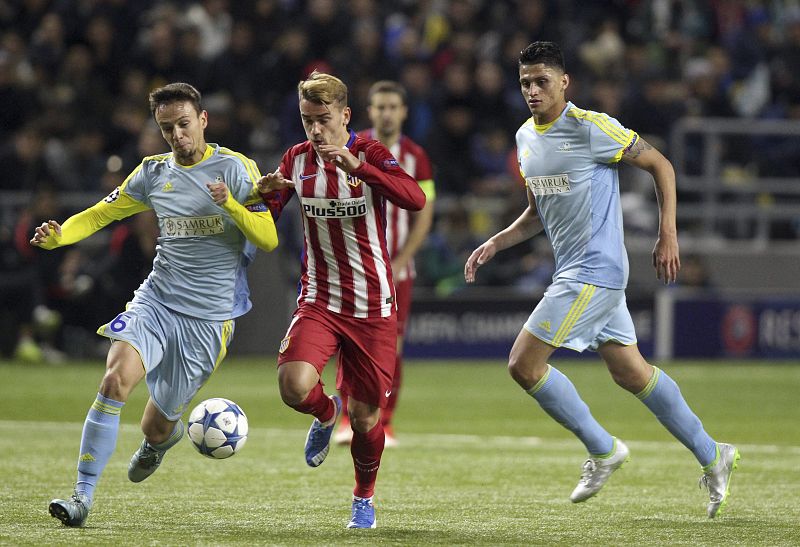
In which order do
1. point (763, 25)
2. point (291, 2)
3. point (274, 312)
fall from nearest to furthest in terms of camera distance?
1. point (274, 312)
2. point (291, 2)
3. point (763, 25)

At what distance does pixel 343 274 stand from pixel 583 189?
130 cm

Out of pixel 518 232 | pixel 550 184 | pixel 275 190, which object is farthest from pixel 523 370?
pixel 275 190

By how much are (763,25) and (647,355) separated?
6210mm

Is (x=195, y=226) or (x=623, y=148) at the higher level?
(x=623, y=148)

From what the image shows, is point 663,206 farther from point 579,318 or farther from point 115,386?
point 115,386

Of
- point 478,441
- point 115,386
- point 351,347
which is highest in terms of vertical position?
point 351,347

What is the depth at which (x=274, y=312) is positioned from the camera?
54.8 ft

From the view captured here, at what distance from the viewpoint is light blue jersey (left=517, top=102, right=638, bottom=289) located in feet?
23.1

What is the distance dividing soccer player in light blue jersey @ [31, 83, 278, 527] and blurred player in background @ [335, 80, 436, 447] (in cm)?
265

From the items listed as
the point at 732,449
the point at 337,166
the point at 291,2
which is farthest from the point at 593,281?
the point at 291,2

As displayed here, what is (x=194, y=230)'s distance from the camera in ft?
22.8

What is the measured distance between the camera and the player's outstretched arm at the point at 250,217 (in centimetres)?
638

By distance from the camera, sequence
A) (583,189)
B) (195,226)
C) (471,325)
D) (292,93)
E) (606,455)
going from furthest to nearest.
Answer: (292,93) → (471,325) → (606,455) → (583,189) → (195,226)

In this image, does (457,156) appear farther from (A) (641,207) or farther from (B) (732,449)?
(B) (732,449)
